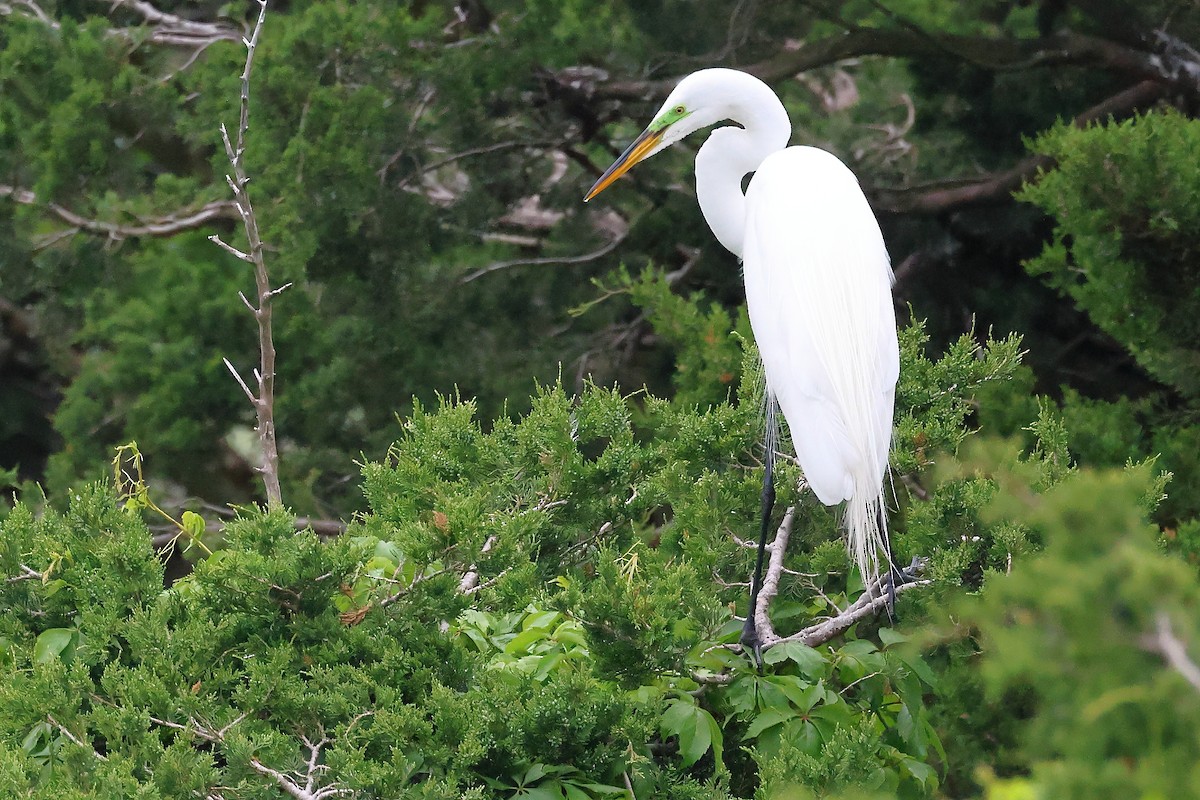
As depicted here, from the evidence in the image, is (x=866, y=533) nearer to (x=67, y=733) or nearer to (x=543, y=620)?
(x=543, y=620)

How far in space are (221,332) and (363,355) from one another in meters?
1.24

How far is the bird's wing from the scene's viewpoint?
7.46ft

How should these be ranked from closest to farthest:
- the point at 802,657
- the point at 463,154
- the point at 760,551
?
the point at 802,657
the point at 760,551
the point at 463,154

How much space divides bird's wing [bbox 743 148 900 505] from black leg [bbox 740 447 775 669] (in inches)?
5.0

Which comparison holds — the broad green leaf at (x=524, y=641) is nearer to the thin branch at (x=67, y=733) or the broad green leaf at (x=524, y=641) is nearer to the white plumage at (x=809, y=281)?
the white plumage at (x=809, y=281)

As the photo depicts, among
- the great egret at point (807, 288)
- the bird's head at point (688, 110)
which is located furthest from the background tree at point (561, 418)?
the bird's head at point (688, 110)

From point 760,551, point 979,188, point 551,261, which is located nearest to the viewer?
point 760,551

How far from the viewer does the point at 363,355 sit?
221 inches

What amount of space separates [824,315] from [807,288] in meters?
0.09

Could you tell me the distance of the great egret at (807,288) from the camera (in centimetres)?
228

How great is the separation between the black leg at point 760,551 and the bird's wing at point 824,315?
0.13m

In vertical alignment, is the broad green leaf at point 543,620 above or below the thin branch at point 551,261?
above

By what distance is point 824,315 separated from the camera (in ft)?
8.19

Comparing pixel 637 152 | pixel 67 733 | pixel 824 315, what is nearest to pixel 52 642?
pixel 67 733
